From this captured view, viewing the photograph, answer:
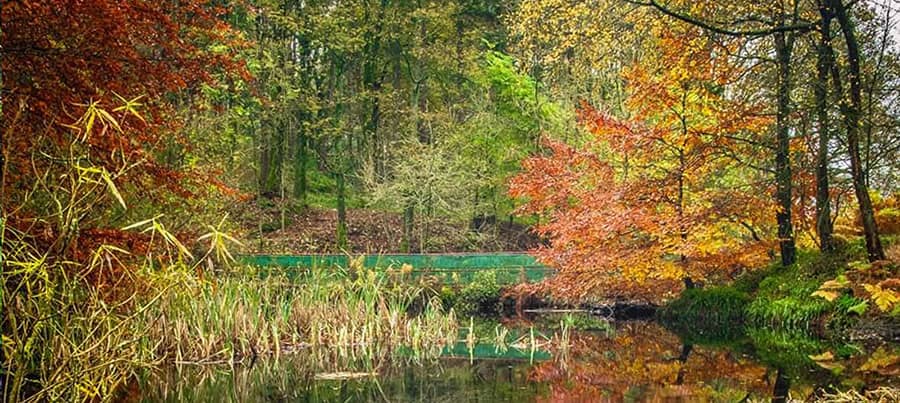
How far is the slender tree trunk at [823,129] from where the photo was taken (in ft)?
30.9

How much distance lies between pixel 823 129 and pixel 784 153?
3.53 feet

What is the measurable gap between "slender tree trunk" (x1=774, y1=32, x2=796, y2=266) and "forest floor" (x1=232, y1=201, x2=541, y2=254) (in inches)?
351

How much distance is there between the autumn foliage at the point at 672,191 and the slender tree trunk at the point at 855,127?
4.62 ft

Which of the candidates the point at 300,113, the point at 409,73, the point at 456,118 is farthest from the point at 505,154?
the point at 300,113

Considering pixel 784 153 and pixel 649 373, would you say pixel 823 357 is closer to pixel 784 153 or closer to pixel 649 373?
pixel 649 373

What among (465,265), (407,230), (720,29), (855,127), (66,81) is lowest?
(465,265)

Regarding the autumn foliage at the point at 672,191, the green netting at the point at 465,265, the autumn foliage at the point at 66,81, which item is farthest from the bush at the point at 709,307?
the autumn foliage at the point at 66,81

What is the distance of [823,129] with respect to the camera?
31.9 ft

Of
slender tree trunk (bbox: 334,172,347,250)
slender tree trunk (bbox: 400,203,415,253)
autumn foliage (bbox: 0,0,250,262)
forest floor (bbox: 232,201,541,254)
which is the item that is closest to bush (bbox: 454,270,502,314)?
forest floor (bbox: 232,201,541,254)

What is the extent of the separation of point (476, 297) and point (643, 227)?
486 centimetres

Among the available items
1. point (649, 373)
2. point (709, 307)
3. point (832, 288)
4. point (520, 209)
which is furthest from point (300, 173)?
point (649, 373)

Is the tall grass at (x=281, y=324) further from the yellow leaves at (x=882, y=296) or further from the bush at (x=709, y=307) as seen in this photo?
the yellow leaves at (x=882, y=296)

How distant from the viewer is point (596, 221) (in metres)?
11.6

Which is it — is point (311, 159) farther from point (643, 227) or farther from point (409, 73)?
point (643, 227)
